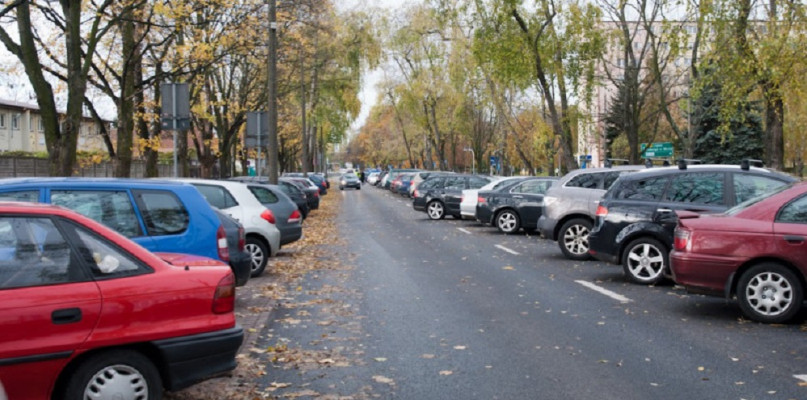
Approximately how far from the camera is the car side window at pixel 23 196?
6.55 meters

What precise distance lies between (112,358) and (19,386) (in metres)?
0.52

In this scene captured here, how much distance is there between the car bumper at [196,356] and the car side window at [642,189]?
774 cm

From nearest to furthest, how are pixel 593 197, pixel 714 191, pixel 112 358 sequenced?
pixel 112 358
pixel 714 191
pixel 593 197

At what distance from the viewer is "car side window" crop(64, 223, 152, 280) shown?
4.76 meters

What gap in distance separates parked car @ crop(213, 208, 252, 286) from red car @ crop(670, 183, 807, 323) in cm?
491

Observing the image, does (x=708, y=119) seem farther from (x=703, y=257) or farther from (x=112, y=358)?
(x=112, y=358)

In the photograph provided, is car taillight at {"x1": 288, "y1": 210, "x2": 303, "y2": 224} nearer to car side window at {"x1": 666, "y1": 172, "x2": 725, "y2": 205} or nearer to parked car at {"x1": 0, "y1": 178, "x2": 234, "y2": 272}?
parked car at {"x1": 0, "y1": 178, "x2": 234, "y2": 272}

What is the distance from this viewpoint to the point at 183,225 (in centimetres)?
780

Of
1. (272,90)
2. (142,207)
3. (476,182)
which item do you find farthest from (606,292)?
(476,182)

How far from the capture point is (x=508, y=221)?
2075cm

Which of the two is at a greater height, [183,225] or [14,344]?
[183,225]

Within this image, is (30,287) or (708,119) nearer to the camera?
(30,287)

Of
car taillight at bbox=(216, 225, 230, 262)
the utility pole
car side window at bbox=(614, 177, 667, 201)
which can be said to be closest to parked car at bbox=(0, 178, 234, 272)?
car taillight at bbox=(216, 225, 230, 262)

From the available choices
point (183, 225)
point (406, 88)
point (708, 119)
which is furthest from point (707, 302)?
point (406, 88)
